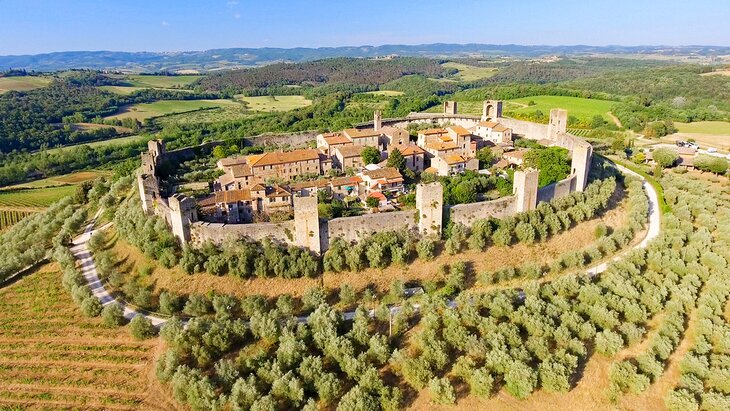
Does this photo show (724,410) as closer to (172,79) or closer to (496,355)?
(496,355)

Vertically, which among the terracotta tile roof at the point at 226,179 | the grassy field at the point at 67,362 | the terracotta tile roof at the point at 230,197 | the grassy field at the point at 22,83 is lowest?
the grassy field at the point at 67,362

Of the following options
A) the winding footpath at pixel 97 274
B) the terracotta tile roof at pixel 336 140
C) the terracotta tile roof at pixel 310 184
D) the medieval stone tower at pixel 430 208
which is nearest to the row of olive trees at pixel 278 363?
the winding footpath at pixel 97 274

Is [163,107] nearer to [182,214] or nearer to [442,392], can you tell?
[182,214]

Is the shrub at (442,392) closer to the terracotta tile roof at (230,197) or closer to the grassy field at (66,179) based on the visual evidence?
the terracotta tile roof at (230,197)

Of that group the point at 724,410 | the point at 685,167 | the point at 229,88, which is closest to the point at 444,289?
the point at 724,410

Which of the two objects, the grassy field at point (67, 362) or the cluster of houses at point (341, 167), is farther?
the cluster of houses at point (341, 167)

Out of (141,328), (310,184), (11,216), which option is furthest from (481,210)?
(11,216)
